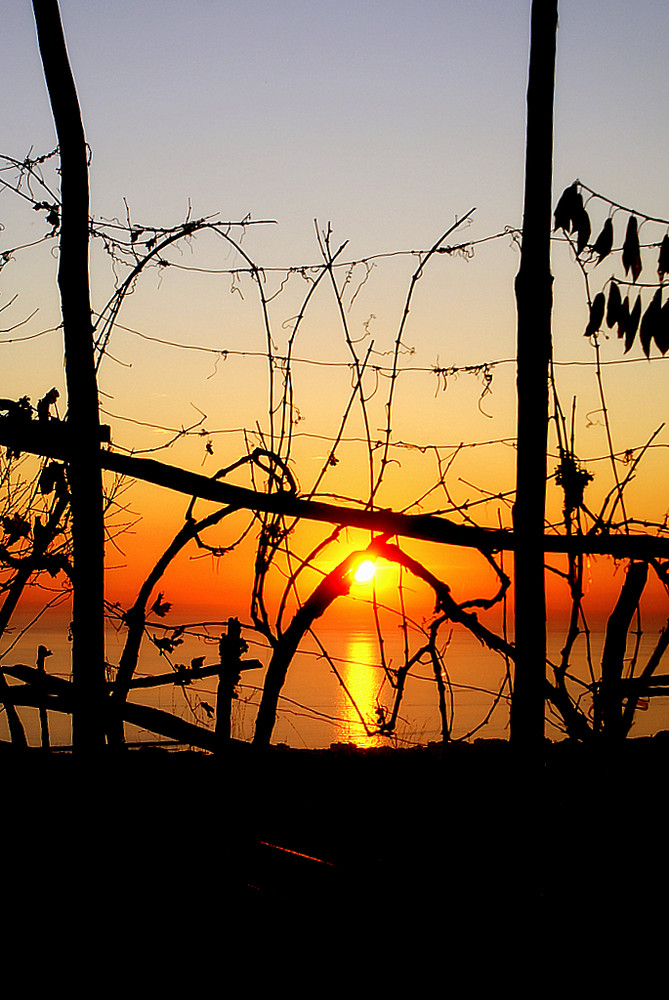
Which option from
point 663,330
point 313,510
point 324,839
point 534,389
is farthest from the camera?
point 324,839

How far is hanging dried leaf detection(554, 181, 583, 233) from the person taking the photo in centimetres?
218

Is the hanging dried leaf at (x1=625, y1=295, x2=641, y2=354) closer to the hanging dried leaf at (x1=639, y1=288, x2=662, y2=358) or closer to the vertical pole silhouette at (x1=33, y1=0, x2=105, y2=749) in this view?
the hanging dried leaf at (x1=639, y1=288, x2=662, y2=358)

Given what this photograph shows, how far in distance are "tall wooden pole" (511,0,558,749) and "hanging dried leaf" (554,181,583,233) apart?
0.48 ft

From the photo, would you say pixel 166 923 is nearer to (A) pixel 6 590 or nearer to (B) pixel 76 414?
(B) pixel 76 414

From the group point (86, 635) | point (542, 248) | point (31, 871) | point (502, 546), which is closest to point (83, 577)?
point (86, 635)

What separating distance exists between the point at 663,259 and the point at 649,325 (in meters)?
0.18

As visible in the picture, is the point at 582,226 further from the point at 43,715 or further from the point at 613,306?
the point at 43,715

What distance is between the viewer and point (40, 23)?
7.50 feet

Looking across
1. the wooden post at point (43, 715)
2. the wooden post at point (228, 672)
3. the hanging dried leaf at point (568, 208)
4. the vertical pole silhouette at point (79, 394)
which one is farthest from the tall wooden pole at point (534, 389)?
the wooden post at point (43, 715)

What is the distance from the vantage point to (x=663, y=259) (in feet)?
7.18

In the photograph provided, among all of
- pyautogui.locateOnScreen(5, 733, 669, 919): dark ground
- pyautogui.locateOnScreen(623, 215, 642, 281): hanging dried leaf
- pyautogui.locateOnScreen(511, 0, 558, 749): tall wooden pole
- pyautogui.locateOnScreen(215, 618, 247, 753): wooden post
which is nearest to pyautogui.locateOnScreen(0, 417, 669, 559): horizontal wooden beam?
pyautogui.locateOnScreen(511, 0, 558, 749): tall wooden pole

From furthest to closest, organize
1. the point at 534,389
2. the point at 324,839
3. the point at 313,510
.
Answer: the point at 324,839, the point at 313,510, the point at 534,389

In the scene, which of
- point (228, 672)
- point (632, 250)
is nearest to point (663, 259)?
point (632, 250)

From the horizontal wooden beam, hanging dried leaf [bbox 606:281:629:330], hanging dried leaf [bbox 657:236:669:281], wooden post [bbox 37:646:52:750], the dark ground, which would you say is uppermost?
hanging dried leaf [bbox 657:236:669:281]
